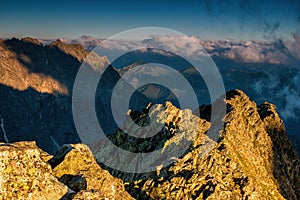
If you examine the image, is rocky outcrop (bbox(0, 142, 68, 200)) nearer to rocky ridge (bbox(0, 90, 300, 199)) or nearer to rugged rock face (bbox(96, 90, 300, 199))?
rocky ridge (bbox(0, 90, 300, 199))

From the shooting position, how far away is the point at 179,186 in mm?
47438

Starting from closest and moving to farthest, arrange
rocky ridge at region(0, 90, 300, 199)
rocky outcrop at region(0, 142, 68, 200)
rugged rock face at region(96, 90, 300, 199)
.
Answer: rocky outcrop at region(0, 142, 68, 200) < rocky ridge at region(0, 90, 300, 199) < rugged rock face at region(96, 90, 300, 199)

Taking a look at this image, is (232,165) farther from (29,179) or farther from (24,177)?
(24,177)

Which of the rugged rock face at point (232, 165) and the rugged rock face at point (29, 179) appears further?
the rugged rock face at point (232, 165)

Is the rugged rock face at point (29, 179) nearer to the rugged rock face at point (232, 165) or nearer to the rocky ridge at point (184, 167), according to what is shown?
the rocky ridge at point (184, 167)

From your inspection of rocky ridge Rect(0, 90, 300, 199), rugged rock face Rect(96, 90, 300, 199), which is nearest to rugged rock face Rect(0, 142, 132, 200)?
rocky ridge Rect(0, 90, 300, 199)

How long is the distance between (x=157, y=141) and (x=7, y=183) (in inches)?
1641

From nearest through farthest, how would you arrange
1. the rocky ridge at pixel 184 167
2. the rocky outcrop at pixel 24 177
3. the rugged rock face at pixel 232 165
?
1. the rocky outcrop at pixel 24 177
2. the rocky ridge at pixel 184 167
3. the rugged rock face at pixel 232 165

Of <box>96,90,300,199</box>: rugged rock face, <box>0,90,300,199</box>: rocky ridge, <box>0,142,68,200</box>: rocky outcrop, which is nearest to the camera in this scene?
<box>0,142,68,200</box>: rocky outcrop

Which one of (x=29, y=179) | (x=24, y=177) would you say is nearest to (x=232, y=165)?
(x=29, y=179)

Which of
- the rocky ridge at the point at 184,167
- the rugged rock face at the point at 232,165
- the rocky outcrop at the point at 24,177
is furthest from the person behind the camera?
the rugged rock face at the point at 232,165

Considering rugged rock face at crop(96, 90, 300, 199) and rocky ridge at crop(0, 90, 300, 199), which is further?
rugged rock face at crop(96, 90, 300, 199)

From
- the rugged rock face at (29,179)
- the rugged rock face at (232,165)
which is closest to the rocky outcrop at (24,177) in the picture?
the rugged rock face at (29,179)

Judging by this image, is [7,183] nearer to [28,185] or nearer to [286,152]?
[28,185]
